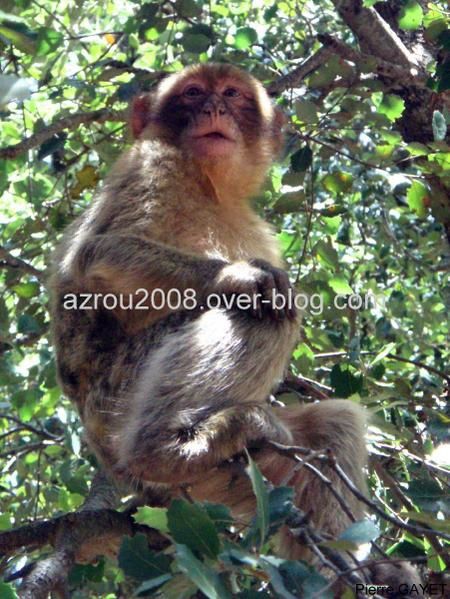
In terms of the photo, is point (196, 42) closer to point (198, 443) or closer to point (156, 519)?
point (198, 443)

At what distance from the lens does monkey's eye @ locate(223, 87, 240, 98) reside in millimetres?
5988

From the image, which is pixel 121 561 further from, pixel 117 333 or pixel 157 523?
pixel 117 333

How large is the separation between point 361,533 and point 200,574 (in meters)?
0.66

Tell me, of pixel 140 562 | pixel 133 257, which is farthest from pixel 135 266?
pixel 140 562

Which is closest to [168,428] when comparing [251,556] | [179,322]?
[179,322]

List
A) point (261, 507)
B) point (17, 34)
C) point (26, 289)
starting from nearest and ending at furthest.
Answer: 1. point (261, 507)
2. point (17, 34)
3. point (26, 289)

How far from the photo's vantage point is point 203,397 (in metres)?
4.30

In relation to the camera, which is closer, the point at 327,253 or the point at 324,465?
the point at 324,465

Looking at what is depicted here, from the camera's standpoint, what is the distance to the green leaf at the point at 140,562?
9.78ft

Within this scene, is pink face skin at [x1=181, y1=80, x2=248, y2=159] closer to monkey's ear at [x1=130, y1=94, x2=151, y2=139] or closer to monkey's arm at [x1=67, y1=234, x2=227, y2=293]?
monkey's ear at [x1=130, y1=94, x2=151, y2=139]

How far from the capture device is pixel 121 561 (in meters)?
3.01

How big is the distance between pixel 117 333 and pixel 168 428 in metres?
0.92

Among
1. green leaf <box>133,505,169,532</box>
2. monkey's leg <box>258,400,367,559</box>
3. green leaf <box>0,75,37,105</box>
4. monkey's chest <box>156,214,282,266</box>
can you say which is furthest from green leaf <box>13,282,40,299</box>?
green leaf <box>0,75,37,105</box>

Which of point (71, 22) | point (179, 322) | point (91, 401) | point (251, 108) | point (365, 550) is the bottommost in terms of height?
point (365, 550)
